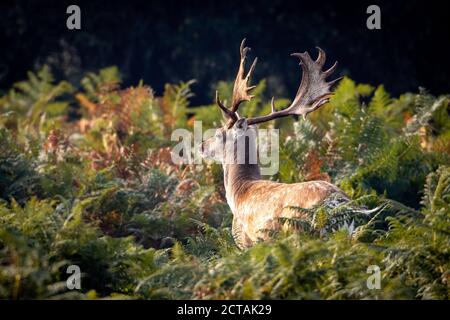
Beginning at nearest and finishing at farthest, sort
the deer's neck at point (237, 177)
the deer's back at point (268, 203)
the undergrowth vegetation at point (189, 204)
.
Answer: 1. the undergrowth vegetation at point (189, 204)
2. the deer's back at point (268, 203)
3. the deer's neck at point (237, 177)

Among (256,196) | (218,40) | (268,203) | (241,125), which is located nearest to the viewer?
(268,203)

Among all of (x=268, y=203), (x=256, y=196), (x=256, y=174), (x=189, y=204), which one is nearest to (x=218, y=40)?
(x=189, y=204)

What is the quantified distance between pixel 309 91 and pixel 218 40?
810cm

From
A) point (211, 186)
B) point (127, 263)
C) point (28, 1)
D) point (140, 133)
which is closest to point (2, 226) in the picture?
point (127, 263)

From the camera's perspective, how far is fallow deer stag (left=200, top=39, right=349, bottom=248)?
6.64 meters

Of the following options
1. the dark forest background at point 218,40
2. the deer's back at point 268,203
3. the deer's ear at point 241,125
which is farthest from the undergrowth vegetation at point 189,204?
the deer's ear at point 241,125

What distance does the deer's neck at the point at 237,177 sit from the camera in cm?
792

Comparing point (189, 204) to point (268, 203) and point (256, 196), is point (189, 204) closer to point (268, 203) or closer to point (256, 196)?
point (256, 196)

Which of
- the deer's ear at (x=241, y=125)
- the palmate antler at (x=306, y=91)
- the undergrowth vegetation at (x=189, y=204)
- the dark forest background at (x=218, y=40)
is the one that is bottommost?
the undergrowth vegetation at (x=189, y=204)

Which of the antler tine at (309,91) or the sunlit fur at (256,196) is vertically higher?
the antler tine at (309,91)

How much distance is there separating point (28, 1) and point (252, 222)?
9.34 meters

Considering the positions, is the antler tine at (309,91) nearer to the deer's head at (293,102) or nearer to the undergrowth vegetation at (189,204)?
the deer's head at (293,102)

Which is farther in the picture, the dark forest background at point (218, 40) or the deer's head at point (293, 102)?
the dark forest background at point (218, 40)

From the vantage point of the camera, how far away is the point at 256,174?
8078mm
